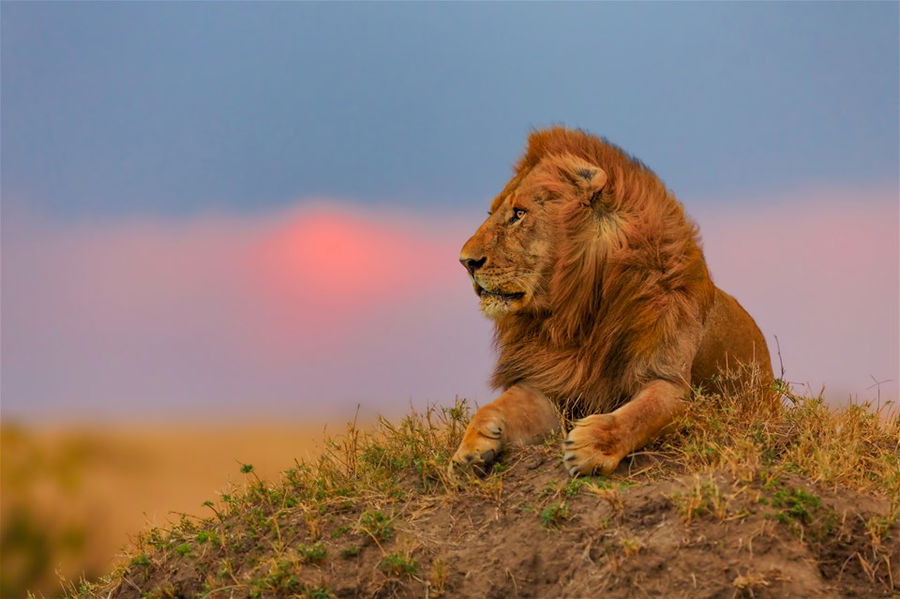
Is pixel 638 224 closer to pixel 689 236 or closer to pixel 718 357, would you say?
pixel 689 236

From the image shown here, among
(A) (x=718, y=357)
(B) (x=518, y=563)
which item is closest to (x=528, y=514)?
(B) (x=518, y=563)

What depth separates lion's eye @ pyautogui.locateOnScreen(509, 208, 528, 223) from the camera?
5.59m

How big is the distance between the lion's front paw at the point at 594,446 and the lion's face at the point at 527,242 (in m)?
0.75

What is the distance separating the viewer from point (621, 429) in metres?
5.19

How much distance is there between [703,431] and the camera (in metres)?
5.54

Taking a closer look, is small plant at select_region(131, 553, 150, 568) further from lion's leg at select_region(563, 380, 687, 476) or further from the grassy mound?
lion's leg at select_region(563, 380, 687, 476)

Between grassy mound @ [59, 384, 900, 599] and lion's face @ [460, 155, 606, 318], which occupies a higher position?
lion's face @ [460, 155, 606, 318]

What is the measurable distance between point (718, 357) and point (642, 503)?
1436mm

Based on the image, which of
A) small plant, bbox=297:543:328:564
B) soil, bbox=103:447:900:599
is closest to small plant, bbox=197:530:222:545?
soil, bbox=103:447:900:599

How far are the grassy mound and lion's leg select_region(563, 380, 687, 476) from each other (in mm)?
98

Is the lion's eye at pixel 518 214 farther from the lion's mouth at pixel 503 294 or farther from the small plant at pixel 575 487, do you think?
the small plant at pixel 575 487

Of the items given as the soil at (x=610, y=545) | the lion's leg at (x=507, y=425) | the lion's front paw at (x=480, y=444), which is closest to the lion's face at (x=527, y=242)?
the lion's leg at (x=507, y=425)

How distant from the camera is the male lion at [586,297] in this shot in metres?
5.45

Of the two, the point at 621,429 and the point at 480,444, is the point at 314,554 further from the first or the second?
the point at 621,429
